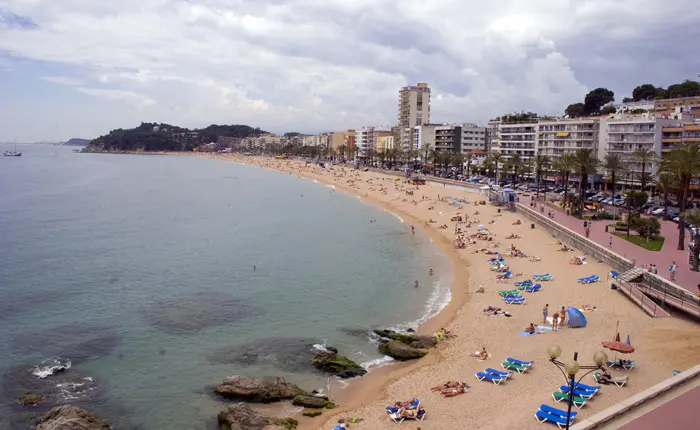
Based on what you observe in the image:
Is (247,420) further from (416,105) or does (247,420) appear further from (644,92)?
(416,105)

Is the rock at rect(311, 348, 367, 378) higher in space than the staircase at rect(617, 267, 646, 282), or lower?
lower

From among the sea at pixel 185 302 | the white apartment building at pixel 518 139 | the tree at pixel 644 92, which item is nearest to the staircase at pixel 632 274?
the sea at pixel 185 302

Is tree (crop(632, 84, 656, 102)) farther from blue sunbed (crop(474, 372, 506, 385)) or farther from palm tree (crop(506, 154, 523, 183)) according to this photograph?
blue sunbed (crop(474, 372, 506, 385))

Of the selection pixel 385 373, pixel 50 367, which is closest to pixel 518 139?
pixel 385 373

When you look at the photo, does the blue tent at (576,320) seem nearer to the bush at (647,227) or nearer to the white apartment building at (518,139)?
the bush at (647,227)

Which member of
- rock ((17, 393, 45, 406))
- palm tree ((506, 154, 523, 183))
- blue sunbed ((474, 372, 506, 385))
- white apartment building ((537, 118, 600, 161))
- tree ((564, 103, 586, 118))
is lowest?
rock ((17, 393, 45, 406))


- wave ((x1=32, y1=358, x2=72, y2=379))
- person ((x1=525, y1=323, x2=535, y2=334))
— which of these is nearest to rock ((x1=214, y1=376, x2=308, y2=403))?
wave ((x1=32, y1=358, x2=72, y2=379))
